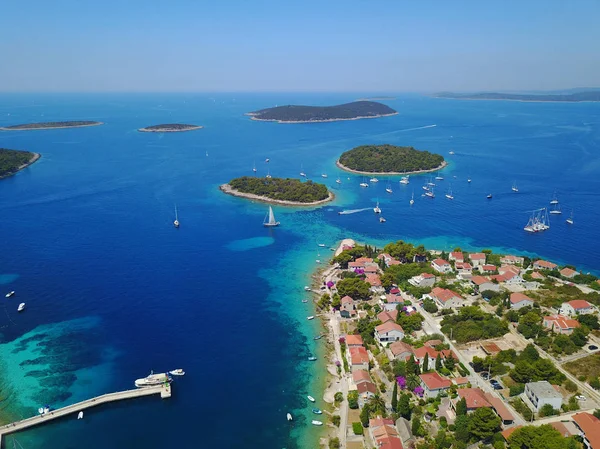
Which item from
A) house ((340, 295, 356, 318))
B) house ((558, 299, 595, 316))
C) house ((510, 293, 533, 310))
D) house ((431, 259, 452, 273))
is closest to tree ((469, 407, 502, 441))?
house ((340, 295, 356, 318))

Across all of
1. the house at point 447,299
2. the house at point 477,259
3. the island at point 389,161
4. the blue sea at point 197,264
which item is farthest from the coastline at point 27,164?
the house at point 477,259

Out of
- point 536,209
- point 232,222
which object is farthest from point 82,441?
point 536,209

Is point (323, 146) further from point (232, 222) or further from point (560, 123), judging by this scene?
point (560, 123)

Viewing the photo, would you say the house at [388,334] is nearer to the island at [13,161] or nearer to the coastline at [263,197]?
the coastline at [263,197]

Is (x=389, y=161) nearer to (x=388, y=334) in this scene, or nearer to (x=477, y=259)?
(x=477, y=259)

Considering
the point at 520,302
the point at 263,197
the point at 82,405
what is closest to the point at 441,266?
the point at 520,302

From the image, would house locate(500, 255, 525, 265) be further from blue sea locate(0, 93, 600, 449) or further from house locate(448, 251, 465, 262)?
blue sea locate(0, 93, 600, 449)

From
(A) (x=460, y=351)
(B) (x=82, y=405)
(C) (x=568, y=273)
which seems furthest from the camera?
(C) (x=568, y=273)
